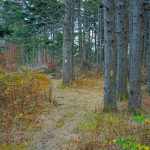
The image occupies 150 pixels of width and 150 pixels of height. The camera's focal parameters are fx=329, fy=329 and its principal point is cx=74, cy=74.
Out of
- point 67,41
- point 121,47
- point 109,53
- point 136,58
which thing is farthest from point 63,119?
point 67,41

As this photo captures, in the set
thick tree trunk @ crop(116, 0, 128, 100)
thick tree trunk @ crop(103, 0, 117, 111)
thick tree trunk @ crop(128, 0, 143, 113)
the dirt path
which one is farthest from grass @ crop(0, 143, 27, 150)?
thick tree trunk @ crop(116, 0, 128, 100)

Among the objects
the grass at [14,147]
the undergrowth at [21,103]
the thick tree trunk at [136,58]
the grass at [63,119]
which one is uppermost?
the thick tree trunk at [136,58]

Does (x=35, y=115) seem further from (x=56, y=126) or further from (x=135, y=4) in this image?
(x=135, y=4)

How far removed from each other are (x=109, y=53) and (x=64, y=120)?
2.66m

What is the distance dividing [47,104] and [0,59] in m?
12.5

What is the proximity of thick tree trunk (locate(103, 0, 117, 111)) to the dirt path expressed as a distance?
106 cm

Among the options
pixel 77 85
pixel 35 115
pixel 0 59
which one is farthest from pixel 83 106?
pixel 0 59

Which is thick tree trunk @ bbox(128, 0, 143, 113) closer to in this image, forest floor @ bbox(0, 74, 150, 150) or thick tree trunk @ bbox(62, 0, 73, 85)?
forest floor @ bbox(0, 74, 150, 150)

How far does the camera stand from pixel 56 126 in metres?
9.95

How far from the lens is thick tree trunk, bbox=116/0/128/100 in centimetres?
1380

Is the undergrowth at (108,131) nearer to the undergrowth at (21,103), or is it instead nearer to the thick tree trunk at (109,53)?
the thick tree trunk at (109,53)

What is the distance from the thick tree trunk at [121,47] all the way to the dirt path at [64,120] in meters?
1.06

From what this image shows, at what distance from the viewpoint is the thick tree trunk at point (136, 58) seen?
35.7ft

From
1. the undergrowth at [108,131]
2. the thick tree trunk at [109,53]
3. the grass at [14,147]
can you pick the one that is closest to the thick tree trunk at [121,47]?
the thick tree trunk at [109,53]
